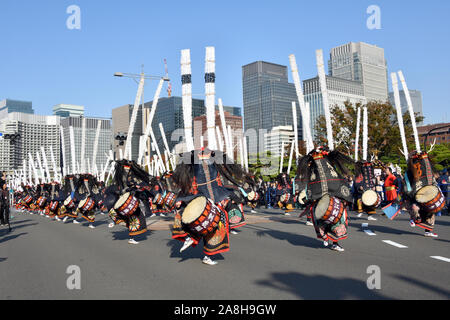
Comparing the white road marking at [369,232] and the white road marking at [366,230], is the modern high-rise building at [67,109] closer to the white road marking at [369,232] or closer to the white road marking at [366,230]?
the white road marking at [366,230]

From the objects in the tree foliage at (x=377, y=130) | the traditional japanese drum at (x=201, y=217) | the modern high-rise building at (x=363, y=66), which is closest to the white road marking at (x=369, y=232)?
the traditional japanese drum at (x=201, y=217)

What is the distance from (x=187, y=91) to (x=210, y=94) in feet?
1.82

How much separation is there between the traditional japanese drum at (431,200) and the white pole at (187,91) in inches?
205

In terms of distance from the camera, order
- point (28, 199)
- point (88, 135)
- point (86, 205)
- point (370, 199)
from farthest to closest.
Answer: point (88, 135) < point (28, 199) < point (86, 205) < point (370, 199)

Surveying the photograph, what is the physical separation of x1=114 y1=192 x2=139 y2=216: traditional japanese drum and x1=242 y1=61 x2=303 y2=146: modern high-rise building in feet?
333

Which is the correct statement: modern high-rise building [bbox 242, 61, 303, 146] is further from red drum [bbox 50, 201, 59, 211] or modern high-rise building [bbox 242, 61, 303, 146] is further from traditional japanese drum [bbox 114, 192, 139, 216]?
traditional japanese drum [bbox 114, 192, 139, 216]

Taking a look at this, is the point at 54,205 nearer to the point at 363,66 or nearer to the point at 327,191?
the point at 327,191

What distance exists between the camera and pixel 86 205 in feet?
53.6

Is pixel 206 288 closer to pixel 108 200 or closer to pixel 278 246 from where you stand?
pixel 278 246

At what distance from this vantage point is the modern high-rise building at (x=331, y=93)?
6800 centimetres

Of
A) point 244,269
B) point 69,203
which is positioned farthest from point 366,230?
point 69,203

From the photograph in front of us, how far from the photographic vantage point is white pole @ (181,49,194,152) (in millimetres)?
10216

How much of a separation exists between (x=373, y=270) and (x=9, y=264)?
21.4ft
